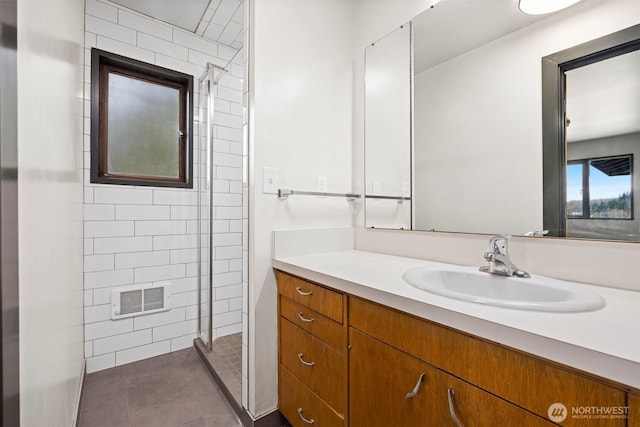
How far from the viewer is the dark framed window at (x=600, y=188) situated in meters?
0.89

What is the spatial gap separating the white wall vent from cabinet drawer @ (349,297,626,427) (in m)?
1.82

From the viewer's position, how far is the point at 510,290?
985mm

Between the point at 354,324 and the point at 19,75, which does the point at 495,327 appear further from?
the point at 19,75

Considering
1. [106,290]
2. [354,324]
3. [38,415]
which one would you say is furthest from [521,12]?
[106,290]

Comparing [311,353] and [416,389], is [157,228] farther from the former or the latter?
[416,389]

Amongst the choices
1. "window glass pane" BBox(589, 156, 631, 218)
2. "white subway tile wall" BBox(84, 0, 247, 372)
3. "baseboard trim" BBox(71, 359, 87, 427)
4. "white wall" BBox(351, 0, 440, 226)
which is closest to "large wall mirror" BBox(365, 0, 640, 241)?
"window glass pane" BBox(589, 156, 631, 218)

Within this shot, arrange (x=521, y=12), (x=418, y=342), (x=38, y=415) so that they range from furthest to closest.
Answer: (x=521, y=12)
(x=418, y=342)
(x=38, y=415)

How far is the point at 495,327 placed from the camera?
1.99ft

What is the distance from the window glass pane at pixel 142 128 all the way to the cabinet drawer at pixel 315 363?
158cm

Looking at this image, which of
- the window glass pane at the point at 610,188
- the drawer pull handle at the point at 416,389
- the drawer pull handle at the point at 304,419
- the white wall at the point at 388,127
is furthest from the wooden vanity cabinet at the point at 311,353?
the window glass pane at the point at 610,188

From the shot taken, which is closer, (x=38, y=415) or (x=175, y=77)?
(x=38, y=415)

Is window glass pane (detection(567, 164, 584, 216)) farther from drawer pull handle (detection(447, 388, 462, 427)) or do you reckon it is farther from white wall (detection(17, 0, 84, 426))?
white wall (detection(17, 0, 84, 426))

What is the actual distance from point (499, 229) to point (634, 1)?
81cm

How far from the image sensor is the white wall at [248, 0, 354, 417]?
137 centimetres
